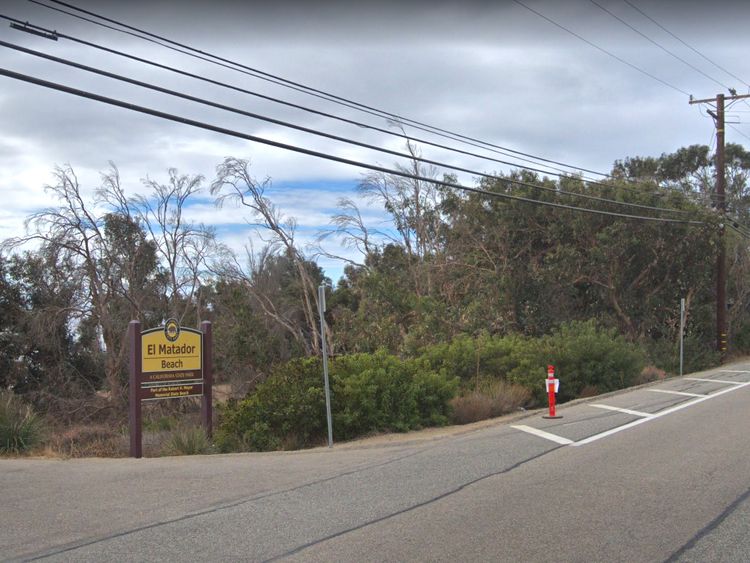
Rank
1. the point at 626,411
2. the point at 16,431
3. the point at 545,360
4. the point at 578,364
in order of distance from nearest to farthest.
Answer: the point at 16,431 < the point at 626,411 < the point at 545,360 < the point at 578,364

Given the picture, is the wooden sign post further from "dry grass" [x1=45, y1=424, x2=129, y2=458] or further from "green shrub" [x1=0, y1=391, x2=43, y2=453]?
"green shrub" [x1=0, y1=391, x2=43, y2=453]

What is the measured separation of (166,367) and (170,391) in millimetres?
455

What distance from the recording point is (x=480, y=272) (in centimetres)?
2947

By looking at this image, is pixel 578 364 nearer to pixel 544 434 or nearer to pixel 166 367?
pixel 544 434

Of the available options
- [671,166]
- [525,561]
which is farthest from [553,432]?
[671,166]

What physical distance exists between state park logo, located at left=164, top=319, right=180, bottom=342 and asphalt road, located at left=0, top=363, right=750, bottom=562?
2524mm

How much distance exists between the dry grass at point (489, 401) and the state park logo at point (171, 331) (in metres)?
5.87

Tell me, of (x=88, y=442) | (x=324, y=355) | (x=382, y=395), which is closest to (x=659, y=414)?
(x=382, y=395)

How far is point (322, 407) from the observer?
41.6 feet

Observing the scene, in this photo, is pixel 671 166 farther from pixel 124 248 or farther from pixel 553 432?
pixel 553 432

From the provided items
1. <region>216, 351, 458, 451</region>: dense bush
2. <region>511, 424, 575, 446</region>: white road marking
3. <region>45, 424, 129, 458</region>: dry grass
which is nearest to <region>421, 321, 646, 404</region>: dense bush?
<region>216, 351, 458, 451</region>: dense bush

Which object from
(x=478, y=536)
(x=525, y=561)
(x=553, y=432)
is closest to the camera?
(x=525, y=561)

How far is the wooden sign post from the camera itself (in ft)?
39.9

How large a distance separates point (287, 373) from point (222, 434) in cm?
168
